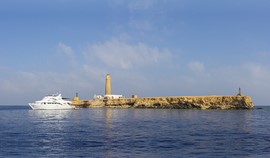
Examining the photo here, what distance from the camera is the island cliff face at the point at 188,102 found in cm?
13056

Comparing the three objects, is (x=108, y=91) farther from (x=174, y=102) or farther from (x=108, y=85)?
(x=174, y=102)

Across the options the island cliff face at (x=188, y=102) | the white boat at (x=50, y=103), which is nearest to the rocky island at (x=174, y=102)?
the island cliff face at (x=188, y=102)

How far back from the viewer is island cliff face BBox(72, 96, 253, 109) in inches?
5140

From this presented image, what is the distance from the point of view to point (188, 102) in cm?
13950

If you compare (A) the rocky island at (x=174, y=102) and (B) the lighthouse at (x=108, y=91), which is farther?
(B) the lighthouse at (x=108, y=91)

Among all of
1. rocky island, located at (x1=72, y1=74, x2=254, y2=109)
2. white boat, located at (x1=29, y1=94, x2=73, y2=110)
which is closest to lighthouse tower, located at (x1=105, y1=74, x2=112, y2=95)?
rocky island, located at (x1=72, y1=74, x2=254, y2=109)

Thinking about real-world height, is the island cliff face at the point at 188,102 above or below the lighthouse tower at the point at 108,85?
below

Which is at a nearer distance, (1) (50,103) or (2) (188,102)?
(1) (50,103)

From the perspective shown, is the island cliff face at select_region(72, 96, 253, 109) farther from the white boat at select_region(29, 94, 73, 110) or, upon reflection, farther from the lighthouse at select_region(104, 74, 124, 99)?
the white boat at select_region(29, 94, 73, 110)

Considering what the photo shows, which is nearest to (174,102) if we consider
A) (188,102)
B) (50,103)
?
(188,102)

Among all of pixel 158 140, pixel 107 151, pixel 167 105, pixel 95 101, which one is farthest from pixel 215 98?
pixel 107 151

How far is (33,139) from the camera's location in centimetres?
4094

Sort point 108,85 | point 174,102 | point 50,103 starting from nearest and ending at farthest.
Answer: point 50,103
point 174,102
point 108,85

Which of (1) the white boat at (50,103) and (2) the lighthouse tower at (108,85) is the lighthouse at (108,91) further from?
(1) the white boat at (50,103)
